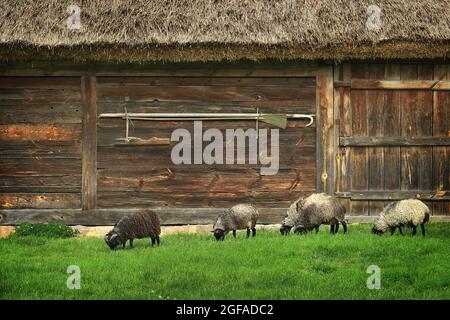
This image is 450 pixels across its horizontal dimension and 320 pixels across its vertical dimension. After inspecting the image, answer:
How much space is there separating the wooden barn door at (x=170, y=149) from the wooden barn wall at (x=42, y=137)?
0.43 m

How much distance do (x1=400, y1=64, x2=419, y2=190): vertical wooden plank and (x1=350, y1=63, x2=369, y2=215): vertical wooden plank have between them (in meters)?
0.58

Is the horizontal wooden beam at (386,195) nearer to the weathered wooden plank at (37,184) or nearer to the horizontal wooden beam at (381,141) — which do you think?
the horizontal wooden beam at (381,141)

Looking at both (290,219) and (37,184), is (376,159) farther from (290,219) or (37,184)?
(37,184)

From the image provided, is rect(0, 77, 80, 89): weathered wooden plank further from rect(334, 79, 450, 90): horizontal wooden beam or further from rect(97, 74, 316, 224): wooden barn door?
rect(334, 79, 450, 90): horizontal wooden beam

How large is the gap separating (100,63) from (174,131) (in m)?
1.51

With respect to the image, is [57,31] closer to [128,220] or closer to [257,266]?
[128,220]

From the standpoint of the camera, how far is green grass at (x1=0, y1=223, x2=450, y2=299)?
6.87 meters

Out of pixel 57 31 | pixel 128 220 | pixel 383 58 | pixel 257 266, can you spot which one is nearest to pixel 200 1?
pixel 57 31

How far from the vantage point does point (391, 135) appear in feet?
36.0

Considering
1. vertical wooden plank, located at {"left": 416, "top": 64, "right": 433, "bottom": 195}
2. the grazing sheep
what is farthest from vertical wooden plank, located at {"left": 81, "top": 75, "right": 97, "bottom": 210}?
vertical wooden plank, located at {"left": 416, "top": 64, "right": 433, "bottom": 195}

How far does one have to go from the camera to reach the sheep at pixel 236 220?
9.57 meters

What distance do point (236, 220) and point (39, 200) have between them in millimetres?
3161

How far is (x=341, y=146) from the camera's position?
10945 millimetres
